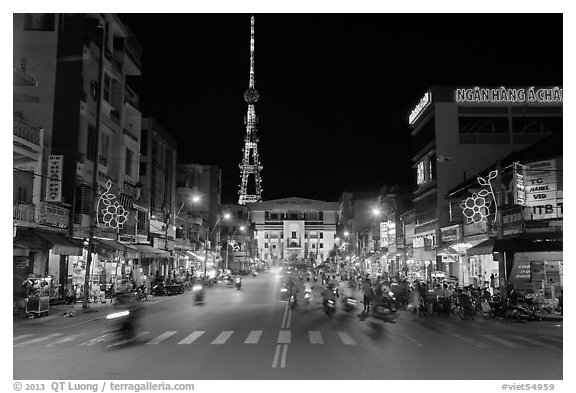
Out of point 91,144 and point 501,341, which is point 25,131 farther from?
point 501,341

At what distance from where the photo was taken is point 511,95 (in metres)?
56.1

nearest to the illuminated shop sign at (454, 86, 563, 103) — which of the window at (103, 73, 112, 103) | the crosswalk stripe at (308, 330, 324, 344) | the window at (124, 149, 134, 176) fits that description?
the window at (124, 149, 134, 176)

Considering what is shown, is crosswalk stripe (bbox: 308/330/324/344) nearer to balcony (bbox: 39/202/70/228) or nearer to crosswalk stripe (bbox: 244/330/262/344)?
crosswalk stripe (bbox: 244/330/262/344)

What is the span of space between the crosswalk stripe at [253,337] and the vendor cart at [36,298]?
12.6 metres

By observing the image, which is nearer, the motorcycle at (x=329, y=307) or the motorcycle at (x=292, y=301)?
the motorcycle at (x=329, y=307)

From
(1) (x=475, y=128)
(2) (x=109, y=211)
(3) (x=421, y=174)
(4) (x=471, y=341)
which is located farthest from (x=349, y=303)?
(1) (x=475, y=128)

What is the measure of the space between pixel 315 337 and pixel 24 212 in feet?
62.5

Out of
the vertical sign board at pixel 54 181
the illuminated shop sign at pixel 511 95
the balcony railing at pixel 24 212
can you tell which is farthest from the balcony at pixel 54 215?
the illuminated shop sign at pixel 511 95

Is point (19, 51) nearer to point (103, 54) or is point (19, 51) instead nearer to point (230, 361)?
point (103, 54)

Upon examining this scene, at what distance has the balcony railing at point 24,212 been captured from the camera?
94.2ft

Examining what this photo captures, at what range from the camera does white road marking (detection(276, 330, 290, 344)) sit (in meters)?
17.2

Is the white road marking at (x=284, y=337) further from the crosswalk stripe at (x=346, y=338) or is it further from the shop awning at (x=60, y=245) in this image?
the shop awning at (x=60, y=245)

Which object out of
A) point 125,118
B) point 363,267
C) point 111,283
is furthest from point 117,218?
point 363,267

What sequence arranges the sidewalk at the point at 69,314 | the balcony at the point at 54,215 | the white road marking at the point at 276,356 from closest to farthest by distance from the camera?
the white road marking at the point at 276,356 < the sidewalk at the point at 69,314 < the balcony at the point at 54,215
